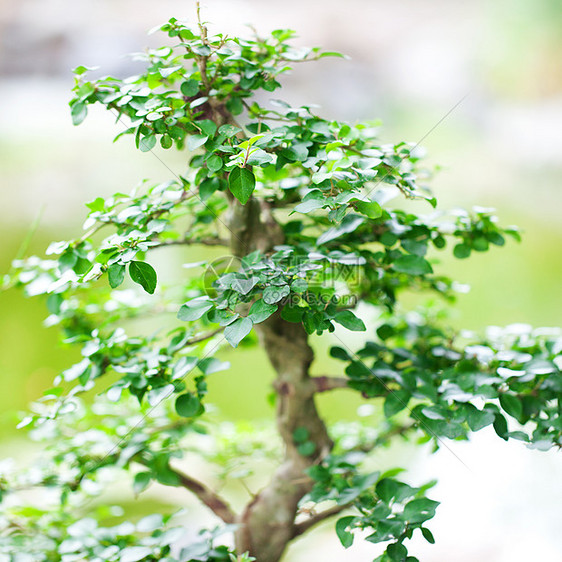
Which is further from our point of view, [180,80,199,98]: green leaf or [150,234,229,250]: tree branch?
[150,234,229,250]: tree branch

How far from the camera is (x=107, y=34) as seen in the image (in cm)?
381

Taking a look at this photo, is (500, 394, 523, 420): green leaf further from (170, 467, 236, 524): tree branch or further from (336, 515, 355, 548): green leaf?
(170, 467, 236, 524): tree branch

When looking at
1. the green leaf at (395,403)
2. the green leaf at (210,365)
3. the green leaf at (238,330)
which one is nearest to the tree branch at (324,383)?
the green leaf at (395,403)

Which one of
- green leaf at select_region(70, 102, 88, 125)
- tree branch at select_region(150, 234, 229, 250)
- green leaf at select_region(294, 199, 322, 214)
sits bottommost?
green leaf at select_region(294, 199, 322, 214)

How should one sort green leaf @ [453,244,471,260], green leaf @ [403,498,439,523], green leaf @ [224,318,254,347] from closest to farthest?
green leaf @ [224,318,254,347] < green leaf @ [403,498,439,523] < green leaf @ [453,244,471,260]

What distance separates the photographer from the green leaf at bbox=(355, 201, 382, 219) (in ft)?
1.98

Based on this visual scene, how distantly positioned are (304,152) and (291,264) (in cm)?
13

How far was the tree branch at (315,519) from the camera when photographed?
864mm

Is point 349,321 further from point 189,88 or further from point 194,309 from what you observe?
point 189,88

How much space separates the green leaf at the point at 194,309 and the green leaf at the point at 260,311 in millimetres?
53

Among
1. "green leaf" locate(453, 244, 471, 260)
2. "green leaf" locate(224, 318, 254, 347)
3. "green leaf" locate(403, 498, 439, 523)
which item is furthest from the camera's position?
"green leaf" locate(453, 244, 471, 260)

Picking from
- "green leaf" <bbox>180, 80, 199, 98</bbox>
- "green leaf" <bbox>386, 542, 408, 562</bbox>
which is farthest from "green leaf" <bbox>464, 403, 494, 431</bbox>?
"green leaf" <bbox>180, 80, 199, 98</bbox>

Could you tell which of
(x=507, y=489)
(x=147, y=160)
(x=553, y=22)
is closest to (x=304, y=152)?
(x=507, y=489)

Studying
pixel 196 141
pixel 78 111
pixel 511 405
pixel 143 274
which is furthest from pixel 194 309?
pixel 511 405
